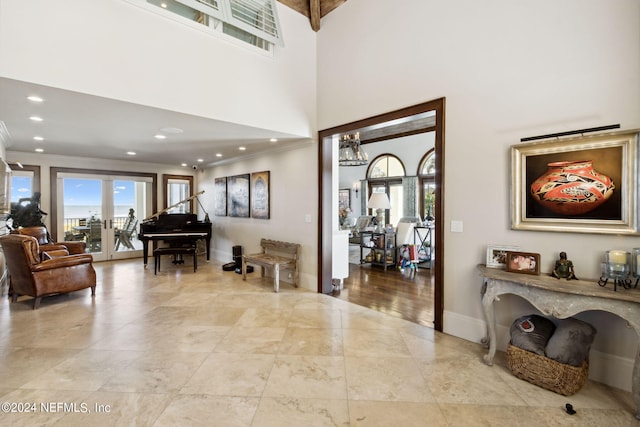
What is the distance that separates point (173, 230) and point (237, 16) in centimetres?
460

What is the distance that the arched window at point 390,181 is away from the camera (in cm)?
937

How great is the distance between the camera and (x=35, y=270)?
152 inches

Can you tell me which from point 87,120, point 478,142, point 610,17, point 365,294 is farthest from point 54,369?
point 610,17

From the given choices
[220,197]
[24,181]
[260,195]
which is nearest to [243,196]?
[260,195]

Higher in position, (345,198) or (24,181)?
(24,181)

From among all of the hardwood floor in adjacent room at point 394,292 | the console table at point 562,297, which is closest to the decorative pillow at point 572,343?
the console table at point 562,297

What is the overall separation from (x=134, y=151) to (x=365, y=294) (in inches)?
217

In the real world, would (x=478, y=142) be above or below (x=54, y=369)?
above

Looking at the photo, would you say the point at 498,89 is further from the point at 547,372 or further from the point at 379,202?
the point at 379,202

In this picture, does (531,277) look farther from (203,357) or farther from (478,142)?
(203,357)

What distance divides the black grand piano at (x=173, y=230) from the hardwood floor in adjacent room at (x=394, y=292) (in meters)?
3.58

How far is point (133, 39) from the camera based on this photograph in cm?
305

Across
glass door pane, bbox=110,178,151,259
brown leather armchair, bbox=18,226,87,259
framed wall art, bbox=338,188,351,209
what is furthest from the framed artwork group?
framed wall art, bbox=338,188,351,209

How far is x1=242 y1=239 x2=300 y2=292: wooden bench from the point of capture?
4.72 metres
